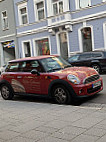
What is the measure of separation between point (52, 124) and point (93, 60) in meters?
11.3

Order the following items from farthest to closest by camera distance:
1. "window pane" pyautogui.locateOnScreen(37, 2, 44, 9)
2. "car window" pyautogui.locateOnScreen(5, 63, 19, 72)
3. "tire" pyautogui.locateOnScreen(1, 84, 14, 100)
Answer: "window pane" pyautogui.locateOnScreen(37, 2, 44, 9) < "tire" pyautogui.locateOnScreen(1, 84, 14, 100) < "car window" pyautogui.locateOnScreen(5, 63, 19, 72)

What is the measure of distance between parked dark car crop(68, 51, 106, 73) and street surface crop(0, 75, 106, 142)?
8.85 meters

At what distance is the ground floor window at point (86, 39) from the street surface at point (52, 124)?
13892 mm

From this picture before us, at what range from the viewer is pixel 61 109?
5.98 meters

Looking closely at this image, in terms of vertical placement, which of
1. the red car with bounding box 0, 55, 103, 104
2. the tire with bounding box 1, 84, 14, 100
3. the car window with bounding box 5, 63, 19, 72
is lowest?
the tire with bounding box 1, 84, 14, 100

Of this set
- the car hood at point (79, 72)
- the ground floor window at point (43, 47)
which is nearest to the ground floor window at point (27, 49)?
the ground floor window at point (43, 47)

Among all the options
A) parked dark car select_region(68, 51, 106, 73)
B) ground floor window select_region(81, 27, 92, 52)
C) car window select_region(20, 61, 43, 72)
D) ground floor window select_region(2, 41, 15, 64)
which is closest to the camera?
car window select_region(20, 61, 43, 72)

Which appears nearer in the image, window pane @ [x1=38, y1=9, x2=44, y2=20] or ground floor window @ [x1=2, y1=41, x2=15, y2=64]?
window pane @ [x1=38, y1=9, x2=44, y2=20]

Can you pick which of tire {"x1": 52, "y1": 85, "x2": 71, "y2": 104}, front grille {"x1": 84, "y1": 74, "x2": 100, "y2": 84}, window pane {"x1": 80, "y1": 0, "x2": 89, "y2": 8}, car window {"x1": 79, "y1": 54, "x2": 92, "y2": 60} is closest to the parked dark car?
car window {"x1": 79, "y1": 54, "x2": 92, "y2": 60}

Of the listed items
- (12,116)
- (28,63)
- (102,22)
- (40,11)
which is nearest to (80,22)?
(102,22)

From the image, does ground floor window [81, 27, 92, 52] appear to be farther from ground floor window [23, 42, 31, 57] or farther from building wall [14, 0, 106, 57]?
ground floor window [23, 42, 31, 57]

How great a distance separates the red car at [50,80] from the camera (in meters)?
6.78

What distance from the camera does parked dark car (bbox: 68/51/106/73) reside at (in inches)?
593

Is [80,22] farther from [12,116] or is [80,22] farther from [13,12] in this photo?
[12,116]
